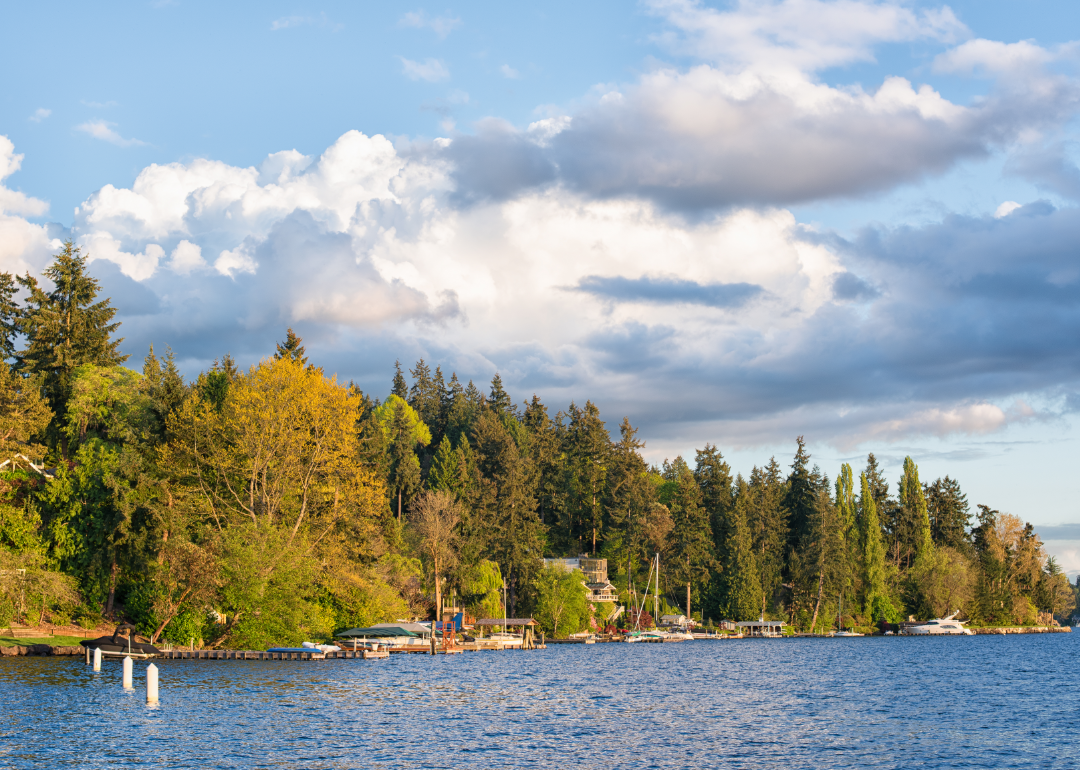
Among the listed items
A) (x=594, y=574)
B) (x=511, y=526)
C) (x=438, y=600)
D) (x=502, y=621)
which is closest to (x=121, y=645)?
(x=438, y=600)

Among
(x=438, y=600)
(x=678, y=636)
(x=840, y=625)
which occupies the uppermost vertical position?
(x=438, y=600)

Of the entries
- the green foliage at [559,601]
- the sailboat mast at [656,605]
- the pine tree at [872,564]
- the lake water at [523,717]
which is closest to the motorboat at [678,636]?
the sailboat mast at [656,605]

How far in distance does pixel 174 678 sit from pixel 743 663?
161ft

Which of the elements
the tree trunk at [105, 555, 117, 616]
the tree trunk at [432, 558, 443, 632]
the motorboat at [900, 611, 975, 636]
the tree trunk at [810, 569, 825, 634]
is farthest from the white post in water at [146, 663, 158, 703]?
the motorboat at [900, 611, 975, 636]

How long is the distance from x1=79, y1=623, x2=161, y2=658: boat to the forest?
4.20m

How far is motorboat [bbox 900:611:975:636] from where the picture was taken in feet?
464

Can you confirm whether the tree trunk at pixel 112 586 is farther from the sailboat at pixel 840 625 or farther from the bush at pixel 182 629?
the sailboat at pixel 840 625

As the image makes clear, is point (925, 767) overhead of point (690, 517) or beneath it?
beneath

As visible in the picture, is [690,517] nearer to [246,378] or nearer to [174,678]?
[246,378]

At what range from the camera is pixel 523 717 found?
42000 mm

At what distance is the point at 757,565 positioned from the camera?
136250 millimetres

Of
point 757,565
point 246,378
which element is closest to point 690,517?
point 757,565

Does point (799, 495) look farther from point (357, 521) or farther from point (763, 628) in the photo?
point (357, 521)

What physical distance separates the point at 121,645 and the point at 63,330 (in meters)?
40.6
